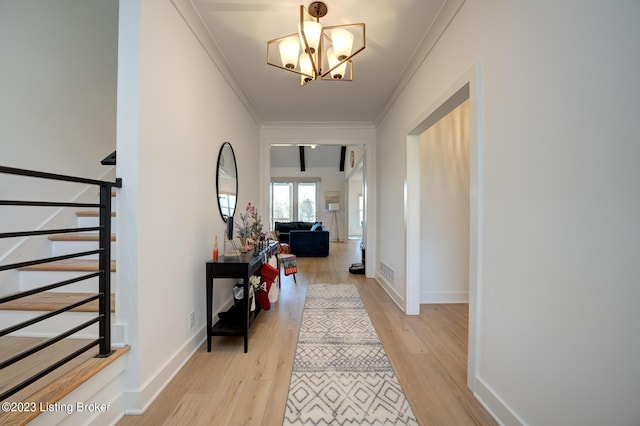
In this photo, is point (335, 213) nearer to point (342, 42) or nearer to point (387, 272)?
point (387, 272)

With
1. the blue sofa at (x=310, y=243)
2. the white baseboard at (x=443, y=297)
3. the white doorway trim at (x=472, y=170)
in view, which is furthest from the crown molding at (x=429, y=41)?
the blue sofa at (x=310, y=243)

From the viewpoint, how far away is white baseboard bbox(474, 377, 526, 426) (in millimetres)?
1331

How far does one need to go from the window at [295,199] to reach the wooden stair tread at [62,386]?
8793 mm

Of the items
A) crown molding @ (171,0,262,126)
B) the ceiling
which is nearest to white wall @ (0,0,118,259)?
crown molding @ (171,0,262,126)

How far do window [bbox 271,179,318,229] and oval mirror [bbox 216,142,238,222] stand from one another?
22.7 feet

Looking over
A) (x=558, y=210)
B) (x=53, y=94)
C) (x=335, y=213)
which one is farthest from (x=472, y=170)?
(x=335, y=213)

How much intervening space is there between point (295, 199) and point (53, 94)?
8087mm

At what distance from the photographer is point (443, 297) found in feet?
10.9

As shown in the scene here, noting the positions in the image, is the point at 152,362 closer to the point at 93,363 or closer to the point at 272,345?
the point at 93,363

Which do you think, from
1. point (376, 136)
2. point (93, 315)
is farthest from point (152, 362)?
point (376, 136)

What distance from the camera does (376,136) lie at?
4.65 metres

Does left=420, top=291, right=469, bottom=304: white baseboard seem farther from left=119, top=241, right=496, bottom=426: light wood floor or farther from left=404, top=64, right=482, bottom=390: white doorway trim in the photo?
left=404, top=64, right=482, bottom=390: white doorway trim

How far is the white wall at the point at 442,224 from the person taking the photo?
130 inches

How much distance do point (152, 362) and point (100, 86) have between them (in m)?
2.73
